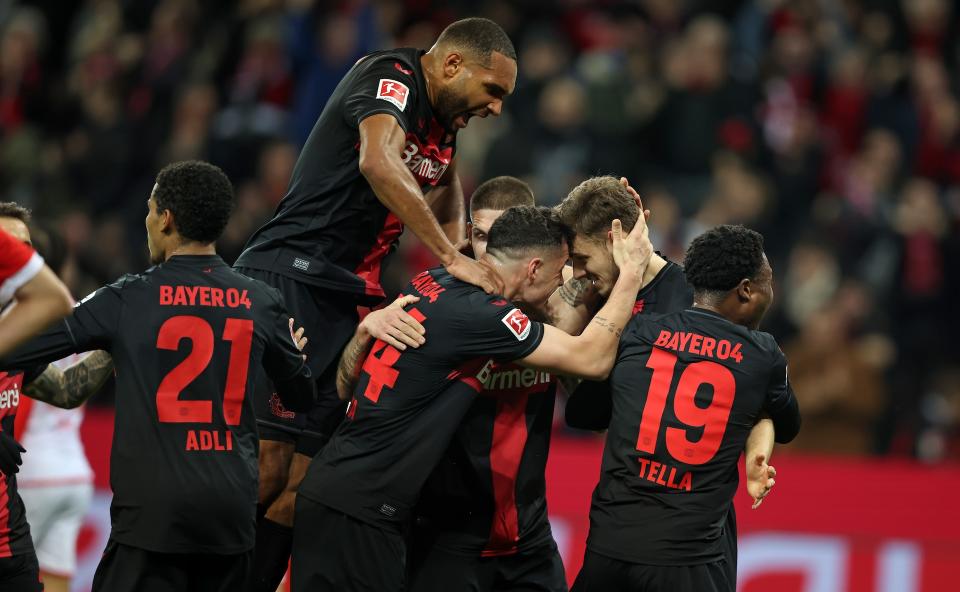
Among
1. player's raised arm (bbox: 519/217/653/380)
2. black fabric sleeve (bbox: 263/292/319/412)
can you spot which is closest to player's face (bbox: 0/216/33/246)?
black fabric sleeve (bbox: 263/292/319/412)

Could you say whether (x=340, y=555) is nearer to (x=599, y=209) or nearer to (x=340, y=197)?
(x=340, y=197)

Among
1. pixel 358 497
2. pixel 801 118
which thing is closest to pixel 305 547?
pixel 358 497

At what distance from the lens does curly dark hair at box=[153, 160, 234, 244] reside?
5062 millimetres

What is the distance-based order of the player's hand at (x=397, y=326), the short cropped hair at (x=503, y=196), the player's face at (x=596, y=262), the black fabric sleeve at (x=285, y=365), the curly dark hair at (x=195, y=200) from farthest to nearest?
the short cropped hair at (x=503, y=196) → the player's face at (x=596, y=262) → the player's hand at (x=397, y=326) → the black fabric sleeve at (x=285, y=365) → the curly dark hair at (x=195, y=200)

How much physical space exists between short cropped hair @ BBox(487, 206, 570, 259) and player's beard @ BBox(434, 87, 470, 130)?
588mm

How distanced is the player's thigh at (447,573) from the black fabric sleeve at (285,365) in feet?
2.73

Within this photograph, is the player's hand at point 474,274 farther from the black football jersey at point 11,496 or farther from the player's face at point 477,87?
the black football jersey at point 11,496

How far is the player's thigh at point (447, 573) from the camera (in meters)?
5.61

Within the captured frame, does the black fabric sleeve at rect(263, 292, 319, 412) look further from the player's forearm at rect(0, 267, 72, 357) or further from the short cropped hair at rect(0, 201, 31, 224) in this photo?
the short cropped hair at rect(0, 201, 31, 224)

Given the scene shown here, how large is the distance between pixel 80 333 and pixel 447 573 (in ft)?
6.02

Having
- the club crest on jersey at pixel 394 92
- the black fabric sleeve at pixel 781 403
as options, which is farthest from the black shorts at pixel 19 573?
the black fabric sleeve at pixel 781 403

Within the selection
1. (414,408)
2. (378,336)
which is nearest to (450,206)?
(378,336)

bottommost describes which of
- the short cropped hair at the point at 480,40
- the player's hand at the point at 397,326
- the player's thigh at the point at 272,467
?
the player's thigh at the point at 272,467

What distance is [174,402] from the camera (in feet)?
16.1
